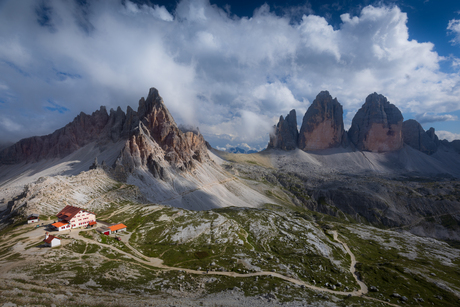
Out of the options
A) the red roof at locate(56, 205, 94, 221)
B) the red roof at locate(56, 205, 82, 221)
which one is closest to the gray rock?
the red roof at locate(56, 205, 94, 221)

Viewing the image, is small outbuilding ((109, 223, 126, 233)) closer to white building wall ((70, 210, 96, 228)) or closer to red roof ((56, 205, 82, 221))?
white building wall ((70, 210, 96, 228))

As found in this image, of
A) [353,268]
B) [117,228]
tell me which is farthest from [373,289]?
[117,228]

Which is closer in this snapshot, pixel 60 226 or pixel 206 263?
pixel 206 263

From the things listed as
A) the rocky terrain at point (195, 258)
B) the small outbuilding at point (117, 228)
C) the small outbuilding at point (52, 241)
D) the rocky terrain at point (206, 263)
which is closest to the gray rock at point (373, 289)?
the rocky terrain at point (206, 263)

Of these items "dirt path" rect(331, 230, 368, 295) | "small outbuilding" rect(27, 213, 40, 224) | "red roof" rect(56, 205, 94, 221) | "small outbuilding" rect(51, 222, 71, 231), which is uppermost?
"red roof" rect(56, 205, 94, 221)

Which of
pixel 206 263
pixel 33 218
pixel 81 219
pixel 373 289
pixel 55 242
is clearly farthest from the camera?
pixel 81 219

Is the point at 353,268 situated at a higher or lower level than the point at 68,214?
lower

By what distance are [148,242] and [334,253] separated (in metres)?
78.6

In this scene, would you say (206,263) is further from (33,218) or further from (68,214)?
(33,218)

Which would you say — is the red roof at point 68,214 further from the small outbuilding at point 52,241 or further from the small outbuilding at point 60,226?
the small outbuilding at point 52,241

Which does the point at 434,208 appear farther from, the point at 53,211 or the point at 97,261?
the point at 53,211

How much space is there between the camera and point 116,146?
655 feet

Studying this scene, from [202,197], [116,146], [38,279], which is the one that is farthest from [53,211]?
[116,146]

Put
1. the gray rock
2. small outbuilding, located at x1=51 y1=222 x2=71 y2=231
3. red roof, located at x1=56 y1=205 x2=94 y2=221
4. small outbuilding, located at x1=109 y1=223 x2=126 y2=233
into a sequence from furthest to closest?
small outbuilding, located at x1=109 y1=223 x2=126 y2=233 → red roof, located at x1=56 y1=205 x2=94 y2=221 → small outbuilding, located at x1=51 y1=222 x2=71 y2=231 → the gray rock
